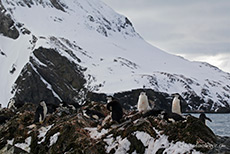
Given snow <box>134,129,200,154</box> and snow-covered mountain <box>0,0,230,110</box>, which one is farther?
snow-covered mountain <box>0,0,230,110</box>

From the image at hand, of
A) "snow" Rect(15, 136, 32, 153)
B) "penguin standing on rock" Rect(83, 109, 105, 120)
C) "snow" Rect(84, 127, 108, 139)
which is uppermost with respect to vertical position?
"penguin standing on rock" Rect(83, 109, 105, 120)

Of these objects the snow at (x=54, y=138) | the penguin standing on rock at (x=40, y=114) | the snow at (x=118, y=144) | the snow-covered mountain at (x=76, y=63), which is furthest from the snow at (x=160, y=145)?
the snow-covered mountain at (x=76, y=63)

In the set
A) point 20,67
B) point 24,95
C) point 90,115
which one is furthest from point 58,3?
point 90,115

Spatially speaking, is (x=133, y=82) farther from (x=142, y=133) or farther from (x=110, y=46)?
(x=142, y=133)

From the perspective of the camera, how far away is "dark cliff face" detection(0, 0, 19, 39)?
136 m

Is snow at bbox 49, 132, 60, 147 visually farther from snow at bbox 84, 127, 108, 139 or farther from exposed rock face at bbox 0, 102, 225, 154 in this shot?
snow at bbox 84, 127, 108, 139

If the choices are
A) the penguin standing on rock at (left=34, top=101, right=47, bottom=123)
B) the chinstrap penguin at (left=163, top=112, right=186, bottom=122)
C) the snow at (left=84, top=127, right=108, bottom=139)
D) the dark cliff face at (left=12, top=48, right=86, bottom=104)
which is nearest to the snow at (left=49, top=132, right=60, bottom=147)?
the snow at (left=84, top=127, right=108, bottom=139)

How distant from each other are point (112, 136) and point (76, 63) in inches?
3916

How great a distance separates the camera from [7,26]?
138 m

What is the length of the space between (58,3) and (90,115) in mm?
149015

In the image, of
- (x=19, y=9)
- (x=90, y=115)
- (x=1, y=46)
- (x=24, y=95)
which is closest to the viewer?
(x=90, y=115)

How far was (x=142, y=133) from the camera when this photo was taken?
15.8 metres

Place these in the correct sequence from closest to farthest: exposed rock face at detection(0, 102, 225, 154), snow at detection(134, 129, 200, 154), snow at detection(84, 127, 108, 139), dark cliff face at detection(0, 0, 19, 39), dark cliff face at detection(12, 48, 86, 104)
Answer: snow at detection(134, 129, 200, 154), exposed rock face at detection(0, 102, 225, 154), snow at detection(84, 127, 108, 139), dark cliff face at detection(12, 48, 86, 104), dark cliff face at detection(0, 0, 19, 39)

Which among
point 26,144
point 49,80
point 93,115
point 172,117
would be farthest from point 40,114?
point 49,80
